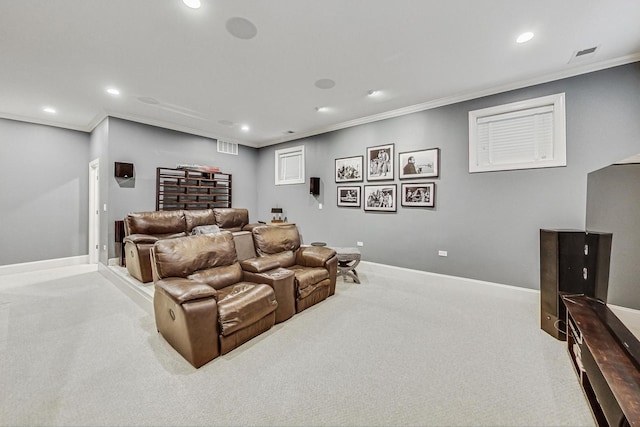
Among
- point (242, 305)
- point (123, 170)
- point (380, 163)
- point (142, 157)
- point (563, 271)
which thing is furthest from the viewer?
point (142, 157)

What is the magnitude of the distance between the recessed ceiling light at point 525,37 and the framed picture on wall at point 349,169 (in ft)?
9.32

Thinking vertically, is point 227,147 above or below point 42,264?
above

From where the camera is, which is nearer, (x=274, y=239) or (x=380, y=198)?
(x=274, y=239)

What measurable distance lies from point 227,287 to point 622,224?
3.26 m

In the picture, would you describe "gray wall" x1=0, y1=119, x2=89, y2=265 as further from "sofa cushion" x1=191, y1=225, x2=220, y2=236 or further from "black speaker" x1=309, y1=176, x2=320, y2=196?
"black speaker" x1=309, y1=176, x2=320, y2=196

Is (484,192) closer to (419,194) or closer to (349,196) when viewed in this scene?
(419,194)

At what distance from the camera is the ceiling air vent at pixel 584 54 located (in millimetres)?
2711

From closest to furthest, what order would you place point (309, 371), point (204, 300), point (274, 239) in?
1. point (309, 371)
2. point (204, 300)
3. point (274, 239)

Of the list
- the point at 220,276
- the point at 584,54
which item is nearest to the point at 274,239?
the point at 220,276

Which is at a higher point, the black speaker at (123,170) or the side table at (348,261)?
the black speaker at (123,170)

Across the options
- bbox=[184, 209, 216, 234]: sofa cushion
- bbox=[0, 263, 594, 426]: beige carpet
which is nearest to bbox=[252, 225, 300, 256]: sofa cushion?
bbox=[0, 263, 594, 426]: beige carpet

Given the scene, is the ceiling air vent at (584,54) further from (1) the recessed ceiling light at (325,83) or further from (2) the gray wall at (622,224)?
(1) the recessed ceiling light at (325,83)

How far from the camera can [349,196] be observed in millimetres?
5238

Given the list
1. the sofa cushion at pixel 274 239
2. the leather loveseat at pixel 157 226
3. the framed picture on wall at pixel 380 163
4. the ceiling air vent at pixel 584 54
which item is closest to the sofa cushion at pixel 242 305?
the sofa cushion at pixel 274 239
